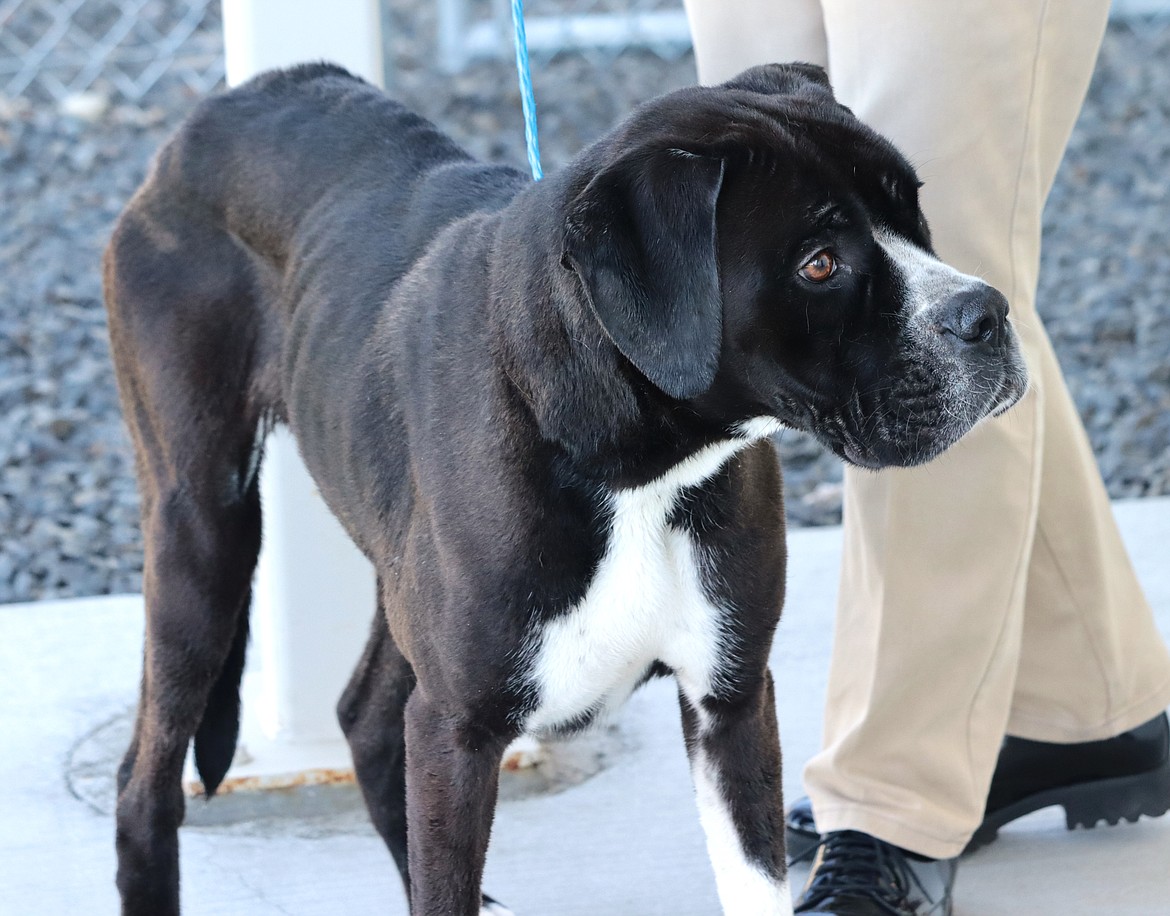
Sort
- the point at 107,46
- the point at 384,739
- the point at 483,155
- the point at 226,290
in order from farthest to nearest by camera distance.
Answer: the point at 107,46 < the point at 483,155 < the point at 384,739 < the point at 226,290

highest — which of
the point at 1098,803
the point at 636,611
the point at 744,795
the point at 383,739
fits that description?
the point at 636,611

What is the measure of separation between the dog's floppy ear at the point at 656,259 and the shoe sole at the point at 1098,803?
1.41 m

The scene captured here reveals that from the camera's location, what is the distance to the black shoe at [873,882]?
279 cm

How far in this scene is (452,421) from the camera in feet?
7.40

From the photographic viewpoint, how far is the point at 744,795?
2.45 m

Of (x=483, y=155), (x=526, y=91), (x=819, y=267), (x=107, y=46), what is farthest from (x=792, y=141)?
(x=107, y=46)

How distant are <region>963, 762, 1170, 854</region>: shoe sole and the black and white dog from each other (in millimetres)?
801

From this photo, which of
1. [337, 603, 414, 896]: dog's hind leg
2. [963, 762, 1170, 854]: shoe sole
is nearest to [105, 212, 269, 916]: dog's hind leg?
[337, 603, 414, 896]: dog's hind leg

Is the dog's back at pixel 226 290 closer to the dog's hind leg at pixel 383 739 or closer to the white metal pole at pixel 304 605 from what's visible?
the dog's hind leg at pixel 383 739

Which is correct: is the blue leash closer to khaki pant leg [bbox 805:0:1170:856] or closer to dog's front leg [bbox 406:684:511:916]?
khaki pant leg [bbox 805:0:1170:856]

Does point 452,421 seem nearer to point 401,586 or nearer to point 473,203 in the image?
point 401,586

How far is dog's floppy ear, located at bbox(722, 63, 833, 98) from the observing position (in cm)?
236

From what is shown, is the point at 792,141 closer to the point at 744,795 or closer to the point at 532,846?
the point at 744,795

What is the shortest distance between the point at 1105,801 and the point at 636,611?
1320 mm
